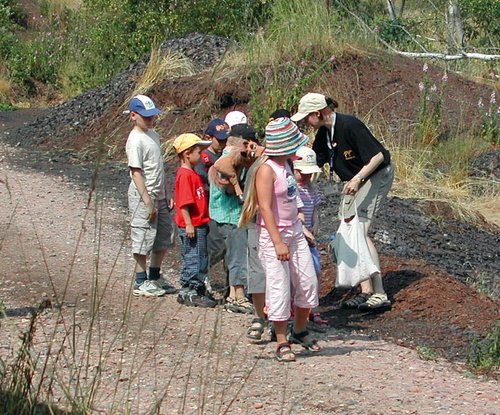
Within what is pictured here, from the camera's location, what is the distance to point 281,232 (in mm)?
7508

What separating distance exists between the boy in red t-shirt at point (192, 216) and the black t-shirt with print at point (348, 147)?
92 cm

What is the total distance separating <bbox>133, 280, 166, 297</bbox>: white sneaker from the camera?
9.06 metres

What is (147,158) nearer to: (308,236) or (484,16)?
(308,236)

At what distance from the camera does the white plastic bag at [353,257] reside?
8812 millimetres

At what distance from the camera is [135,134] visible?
8.88 metres

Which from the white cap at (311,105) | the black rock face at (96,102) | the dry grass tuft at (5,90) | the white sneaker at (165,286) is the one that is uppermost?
the white cap at (311,105)

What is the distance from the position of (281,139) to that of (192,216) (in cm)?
175

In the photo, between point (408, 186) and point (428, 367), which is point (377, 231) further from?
point (428, 367)

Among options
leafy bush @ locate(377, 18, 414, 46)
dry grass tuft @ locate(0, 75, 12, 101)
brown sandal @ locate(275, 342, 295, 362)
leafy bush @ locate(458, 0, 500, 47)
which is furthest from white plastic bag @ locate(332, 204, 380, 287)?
leafy bush @ locate(458, 0, 500, 47)

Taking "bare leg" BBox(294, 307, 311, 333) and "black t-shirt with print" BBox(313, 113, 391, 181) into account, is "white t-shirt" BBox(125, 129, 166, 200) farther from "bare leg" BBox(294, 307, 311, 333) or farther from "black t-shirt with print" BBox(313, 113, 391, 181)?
"bare leg" BBox(294, 307, 311, 333)

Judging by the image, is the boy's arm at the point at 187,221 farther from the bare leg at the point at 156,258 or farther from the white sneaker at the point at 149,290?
the white sneaker at the point at 149,290

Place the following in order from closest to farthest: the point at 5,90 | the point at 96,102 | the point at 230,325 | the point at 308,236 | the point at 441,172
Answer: the point at 308,236 → the point at 230,325 → the point at 441,172 → the point at 96,102 → the point at 5,90

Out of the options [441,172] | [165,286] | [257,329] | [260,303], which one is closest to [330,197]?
[441,172]

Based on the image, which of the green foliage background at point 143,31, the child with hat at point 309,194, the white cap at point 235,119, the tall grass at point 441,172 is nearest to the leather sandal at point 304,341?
the child with hat at point 309,194
